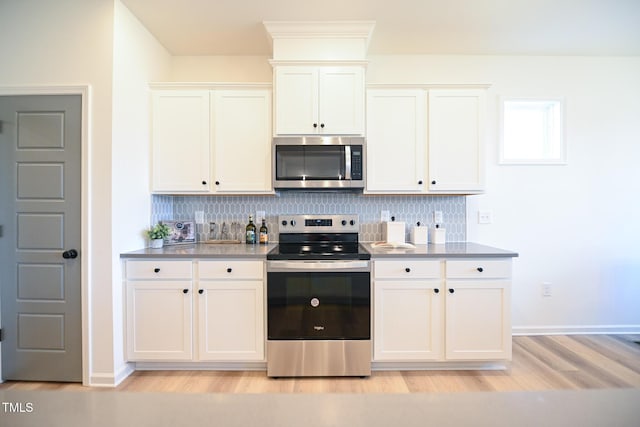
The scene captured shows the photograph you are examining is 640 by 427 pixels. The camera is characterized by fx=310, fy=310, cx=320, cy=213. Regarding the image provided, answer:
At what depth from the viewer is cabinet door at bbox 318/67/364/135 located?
2.49 metres

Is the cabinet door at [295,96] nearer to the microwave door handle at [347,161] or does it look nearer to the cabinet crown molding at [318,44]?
the cabinet crown molding at [318,44]

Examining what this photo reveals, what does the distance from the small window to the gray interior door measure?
365 centimetres

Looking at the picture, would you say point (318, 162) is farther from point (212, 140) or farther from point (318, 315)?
point (318, 315)

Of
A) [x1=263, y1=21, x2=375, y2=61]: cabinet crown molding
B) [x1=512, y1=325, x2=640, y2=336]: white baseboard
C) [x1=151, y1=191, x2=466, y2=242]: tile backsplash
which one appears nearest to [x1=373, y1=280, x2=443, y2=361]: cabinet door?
[x1=151, y1=191, x2=466, y2=242]: tile backsplash

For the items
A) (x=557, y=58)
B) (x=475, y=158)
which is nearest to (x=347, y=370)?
(x=475, y=158)

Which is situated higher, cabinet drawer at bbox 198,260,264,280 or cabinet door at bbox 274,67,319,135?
cabinet door at bbox 274,67,319,135

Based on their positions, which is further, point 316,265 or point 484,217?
point 484,217

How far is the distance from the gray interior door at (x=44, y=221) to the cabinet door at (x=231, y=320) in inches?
33.2

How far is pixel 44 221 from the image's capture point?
2.16m

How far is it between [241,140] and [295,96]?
57 centimetres

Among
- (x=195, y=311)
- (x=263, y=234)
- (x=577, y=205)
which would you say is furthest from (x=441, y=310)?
(x=577, y=205)

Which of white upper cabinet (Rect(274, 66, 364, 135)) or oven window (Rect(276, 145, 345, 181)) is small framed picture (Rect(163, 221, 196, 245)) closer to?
oven window (Rect(276, 145, 345, 181))

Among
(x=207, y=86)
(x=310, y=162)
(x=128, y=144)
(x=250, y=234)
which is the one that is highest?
(x=207, y=86)

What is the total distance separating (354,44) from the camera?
251 cm
